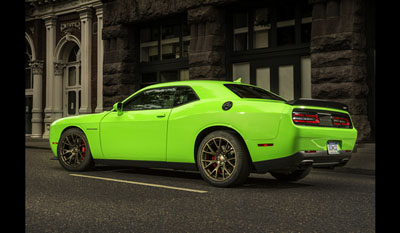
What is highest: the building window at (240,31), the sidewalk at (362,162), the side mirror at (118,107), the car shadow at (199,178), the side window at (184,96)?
the building window at (240,31)

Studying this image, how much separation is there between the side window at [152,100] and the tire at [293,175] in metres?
2.04

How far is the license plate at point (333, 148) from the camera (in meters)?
5.81

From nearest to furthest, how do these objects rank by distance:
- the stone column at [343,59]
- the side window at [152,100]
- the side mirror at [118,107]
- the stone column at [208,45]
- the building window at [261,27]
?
the side window at [152,100] < the side mirror at [118,107] < the stone column at [343,59] < the building window at [261,27] < the stone column at [208,45]

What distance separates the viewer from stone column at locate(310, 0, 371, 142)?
1098cm

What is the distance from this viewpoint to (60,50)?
834 inches

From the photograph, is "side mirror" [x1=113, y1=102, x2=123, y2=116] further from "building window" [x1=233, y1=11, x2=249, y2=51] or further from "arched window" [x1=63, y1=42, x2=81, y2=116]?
"arched window" [x1=63, y1=42, x2=81, y2=116]

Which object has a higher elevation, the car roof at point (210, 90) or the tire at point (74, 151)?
the car roof at point (210, 90)

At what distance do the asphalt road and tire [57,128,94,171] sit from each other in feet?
1.23

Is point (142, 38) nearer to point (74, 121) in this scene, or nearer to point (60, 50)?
point (60, 50)

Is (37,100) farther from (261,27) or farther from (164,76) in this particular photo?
(261,27)

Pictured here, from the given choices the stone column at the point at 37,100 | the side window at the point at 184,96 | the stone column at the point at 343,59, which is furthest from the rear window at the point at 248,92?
the stone column at the point at 37,100

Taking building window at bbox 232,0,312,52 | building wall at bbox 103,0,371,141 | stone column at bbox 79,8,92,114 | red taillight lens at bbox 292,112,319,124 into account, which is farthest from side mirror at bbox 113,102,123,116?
stone column at bbox 79,8,92,114

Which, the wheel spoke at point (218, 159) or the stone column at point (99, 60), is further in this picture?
the stone column at point (99, 60)

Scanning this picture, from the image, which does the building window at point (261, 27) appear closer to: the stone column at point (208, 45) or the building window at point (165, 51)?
the stone column at point (208, 45)
